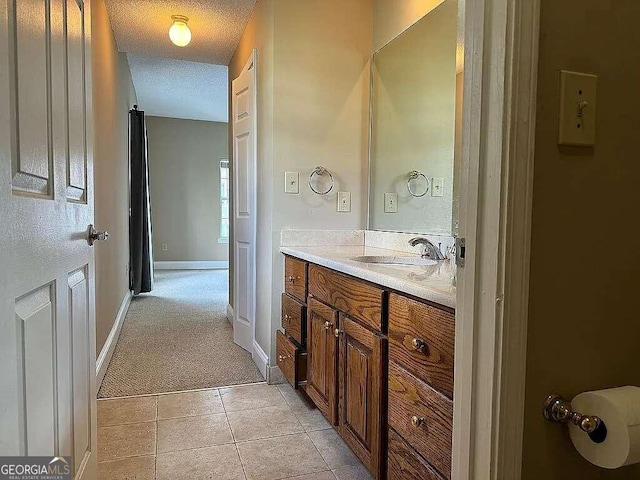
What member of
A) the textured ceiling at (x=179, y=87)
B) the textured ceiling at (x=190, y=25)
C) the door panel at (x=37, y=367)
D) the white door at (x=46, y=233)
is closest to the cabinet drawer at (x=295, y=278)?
the white door at (x=46, y=233)

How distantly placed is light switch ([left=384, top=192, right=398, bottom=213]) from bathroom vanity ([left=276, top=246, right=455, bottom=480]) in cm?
65

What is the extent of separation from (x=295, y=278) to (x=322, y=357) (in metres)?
0.53

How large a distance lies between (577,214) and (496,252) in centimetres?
15

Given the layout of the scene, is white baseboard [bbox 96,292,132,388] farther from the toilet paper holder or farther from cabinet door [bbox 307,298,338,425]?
the toilet paper holder

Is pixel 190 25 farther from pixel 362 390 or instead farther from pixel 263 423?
pixel 362 390

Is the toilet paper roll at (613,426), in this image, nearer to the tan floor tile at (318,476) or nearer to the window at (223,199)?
the tan floor tile at (318,476)

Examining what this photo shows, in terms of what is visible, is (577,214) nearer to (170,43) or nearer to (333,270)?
(333,270)

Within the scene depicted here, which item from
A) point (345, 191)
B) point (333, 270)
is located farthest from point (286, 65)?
point (333, 270)

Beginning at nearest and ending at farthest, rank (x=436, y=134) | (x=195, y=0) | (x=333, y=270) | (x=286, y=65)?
(x=333, y=270) < (x=436, y=134) < (x=286, y=65) < (x=195, y=0)

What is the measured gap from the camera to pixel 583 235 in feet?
2.14

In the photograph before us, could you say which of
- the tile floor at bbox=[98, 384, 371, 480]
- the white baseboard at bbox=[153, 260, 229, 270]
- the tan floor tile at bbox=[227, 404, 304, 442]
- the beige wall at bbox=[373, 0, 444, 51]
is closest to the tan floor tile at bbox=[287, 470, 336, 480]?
the tile floor at bbox=[98, 384, 371, 480]

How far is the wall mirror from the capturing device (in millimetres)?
2021

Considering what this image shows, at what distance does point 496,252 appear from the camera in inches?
24.0

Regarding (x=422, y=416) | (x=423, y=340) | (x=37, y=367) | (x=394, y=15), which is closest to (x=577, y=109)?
(x=423, y=340)
